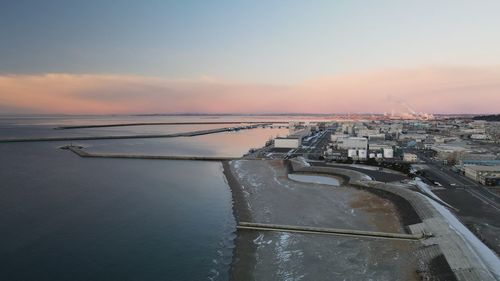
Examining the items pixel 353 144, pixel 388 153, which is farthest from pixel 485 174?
pixel 353 144

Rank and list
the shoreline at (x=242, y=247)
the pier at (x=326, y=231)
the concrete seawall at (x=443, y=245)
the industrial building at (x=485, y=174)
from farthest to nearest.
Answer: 1. the industrial building at (x=485, y=174)
2. the pier at (x=326, y=231)
3. the shoreline at (x=242, y=247)
4. the concrete seawall at (x=443, y=245)

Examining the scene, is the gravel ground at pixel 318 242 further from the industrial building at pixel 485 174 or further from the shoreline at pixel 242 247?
the industrial building at pixel 485 174

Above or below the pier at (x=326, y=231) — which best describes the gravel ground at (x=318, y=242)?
below

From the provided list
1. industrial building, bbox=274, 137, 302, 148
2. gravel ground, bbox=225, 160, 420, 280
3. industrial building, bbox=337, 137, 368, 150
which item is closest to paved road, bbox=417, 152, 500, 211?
gravel ground, bbox=225, 160, 420, 280

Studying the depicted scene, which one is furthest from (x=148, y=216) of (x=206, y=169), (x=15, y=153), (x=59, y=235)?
(x=15, y=153)

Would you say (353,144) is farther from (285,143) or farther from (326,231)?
(326,231)

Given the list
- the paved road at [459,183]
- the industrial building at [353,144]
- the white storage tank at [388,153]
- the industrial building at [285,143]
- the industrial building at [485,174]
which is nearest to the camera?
the paved road at [459,183]

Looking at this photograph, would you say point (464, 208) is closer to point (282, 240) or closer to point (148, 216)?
point (282, 240)

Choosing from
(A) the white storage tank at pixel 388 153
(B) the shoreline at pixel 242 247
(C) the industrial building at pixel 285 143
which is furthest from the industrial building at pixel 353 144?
(B) the shoreline at pixel 242 247

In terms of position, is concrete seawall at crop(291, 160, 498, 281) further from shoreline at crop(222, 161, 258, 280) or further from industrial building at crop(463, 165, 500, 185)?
industrial building at crop(463, 165, 500, 185)
